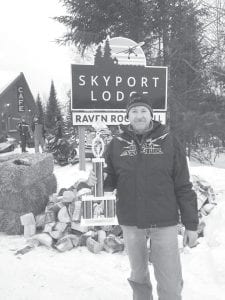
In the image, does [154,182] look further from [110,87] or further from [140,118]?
[110,87]

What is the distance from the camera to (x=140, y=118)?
2818 mm

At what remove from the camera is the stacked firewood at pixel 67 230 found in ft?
16.1

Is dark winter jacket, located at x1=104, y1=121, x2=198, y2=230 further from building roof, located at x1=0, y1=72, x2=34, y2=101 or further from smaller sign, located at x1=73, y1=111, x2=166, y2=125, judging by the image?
building roof, located at x1=0, y1=72, x2=34, y2=101

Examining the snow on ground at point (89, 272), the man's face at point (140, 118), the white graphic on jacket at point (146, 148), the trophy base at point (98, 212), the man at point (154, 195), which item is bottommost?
the snow on ground at point (89, 272)

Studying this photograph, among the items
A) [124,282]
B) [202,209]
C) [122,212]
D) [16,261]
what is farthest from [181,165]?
[202,209]

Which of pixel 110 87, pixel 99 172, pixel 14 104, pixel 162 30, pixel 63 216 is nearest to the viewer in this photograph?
pixel 99 172

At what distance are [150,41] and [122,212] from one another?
12.8 m

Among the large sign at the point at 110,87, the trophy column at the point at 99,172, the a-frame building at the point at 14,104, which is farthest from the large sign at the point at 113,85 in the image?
the a-frame building at the point at 14,104

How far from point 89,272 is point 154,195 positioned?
1.97 m

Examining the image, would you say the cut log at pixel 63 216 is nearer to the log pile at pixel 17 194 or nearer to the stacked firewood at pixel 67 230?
the stacked firewood at pixel 67 230

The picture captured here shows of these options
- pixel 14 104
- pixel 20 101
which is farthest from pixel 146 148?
pixel 20 101

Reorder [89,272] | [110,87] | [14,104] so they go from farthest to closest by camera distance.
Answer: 1. [14,104]
2. [110,87]
3. [89,272]

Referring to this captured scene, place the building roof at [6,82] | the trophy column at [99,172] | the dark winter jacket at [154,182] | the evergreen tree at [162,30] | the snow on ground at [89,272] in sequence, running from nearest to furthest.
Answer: the dark winter jacket at [154,182]
the trophy column at [99,172]
the snow on ground at [89,272]
the evergreen tree at [162,30]
the building roof at [6,82]

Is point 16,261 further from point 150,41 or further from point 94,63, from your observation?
point 150,41
